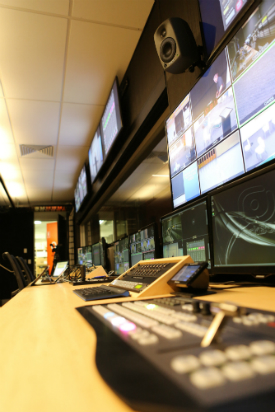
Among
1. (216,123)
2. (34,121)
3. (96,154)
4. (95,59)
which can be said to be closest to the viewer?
(216,123)

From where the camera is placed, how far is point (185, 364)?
0.30 m

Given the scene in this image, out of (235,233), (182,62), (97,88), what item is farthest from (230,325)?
(97,88)

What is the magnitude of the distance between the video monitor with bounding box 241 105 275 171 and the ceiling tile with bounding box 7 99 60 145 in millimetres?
2980

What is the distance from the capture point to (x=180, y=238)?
4.91 feet

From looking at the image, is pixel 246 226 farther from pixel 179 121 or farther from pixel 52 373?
pixel 179 121

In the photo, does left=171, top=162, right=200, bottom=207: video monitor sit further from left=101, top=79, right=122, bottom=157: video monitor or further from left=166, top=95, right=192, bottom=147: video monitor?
left=101, top=79, right=122, bottom=157: video monitor

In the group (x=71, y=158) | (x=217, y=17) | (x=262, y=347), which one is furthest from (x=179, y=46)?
(x=71, y=158)

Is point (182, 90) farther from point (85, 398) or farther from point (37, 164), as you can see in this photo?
point (37, 164)

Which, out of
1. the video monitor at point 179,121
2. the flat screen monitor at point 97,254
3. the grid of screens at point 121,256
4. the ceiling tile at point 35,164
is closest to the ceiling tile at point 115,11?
the video monitor at point 179,121

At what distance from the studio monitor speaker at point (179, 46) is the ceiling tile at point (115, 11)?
32.9 inches

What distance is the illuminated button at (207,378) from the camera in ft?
0.83

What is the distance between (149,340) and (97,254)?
336 centimetres

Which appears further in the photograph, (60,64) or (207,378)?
(60,64)

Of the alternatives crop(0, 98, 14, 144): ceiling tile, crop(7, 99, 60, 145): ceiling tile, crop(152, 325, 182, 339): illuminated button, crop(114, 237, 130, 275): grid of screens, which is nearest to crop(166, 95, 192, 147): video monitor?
crop(114, 237, 130, 275): grid of screens
